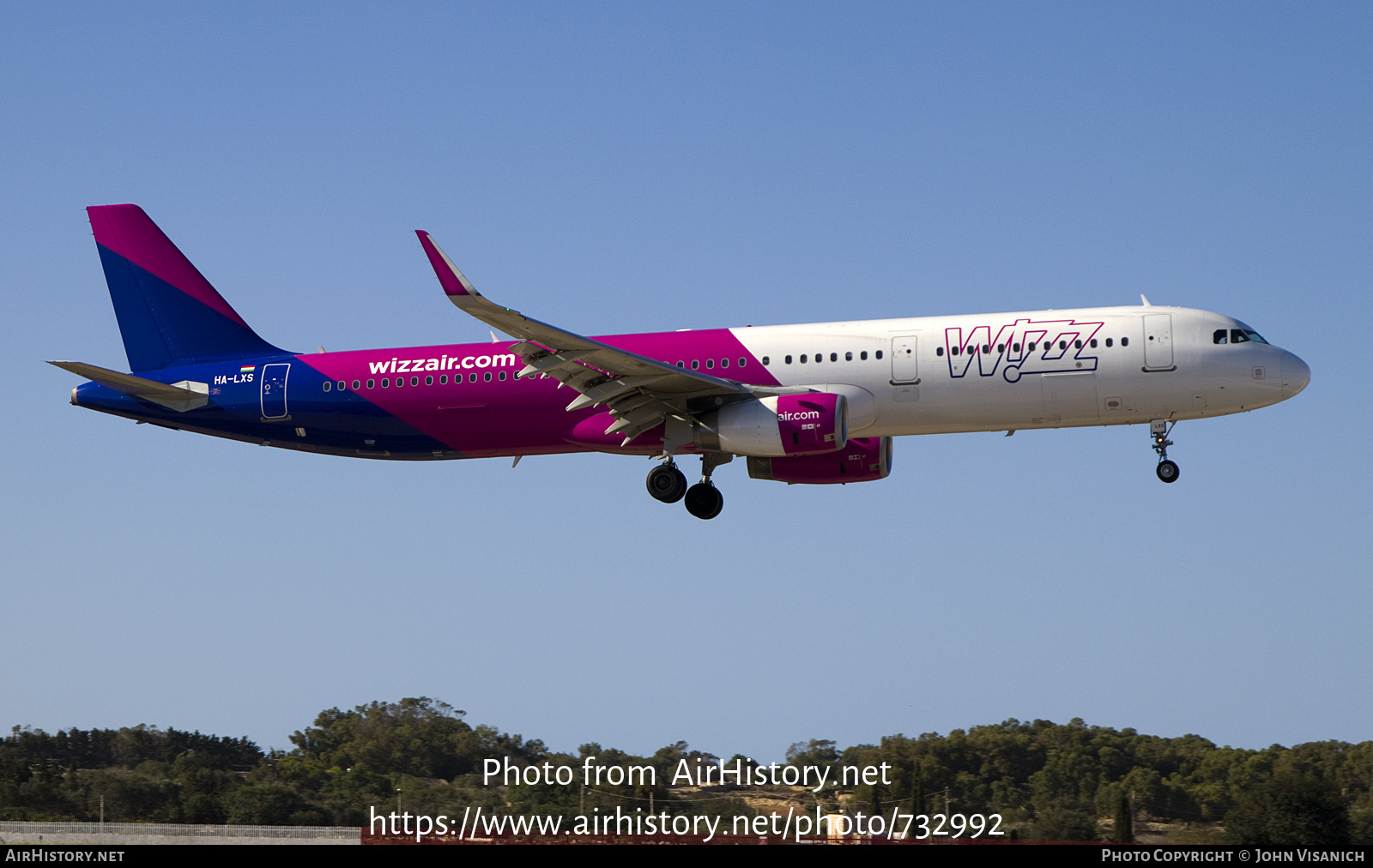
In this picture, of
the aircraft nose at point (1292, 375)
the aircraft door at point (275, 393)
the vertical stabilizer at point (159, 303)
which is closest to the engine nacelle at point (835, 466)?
the aircraft nose at point (1292, 375)

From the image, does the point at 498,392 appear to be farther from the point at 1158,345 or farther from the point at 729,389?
the point at 1158,345

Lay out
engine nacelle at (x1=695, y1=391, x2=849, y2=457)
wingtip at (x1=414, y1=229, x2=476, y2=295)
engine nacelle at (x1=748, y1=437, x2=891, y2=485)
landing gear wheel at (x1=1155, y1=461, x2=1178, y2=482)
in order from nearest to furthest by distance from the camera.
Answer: wingtip at (x1=414, y1=229, x2=476, y2=295), engine nacelle at (x1=695, y1=391, x2=849, y2=457), landing gear wheel at (x1=1155, y1=461, x2=1178, y2=482), engine nacelle at (x1=748, y1=437, x2=891, y2=485)

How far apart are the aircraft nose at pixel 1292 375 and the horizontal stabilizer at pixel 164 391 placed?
1073 inches

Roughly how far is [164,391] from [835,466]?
1799 centimetres

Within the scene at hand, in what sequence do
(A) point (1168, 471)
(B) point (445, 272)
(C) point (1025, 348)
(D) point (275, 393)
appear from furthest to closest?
(D) point (275, 393)
(A) point (1168, 471)
(C) point (1025, 348)
(B) point (445, 272)

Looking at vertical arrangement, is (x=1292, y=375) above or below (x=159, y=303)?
below

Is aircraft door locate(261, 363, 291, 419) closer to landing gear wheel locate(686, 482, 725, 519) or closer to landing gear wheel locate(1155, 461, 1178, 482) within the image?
landing gear wheel locate(686, 482, 725, 519)

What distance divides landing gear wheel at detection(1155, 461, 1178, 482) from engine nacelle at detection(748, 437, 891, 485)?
24.0 feet

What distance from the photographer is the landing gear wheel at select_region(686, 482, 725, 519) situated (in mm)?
38938

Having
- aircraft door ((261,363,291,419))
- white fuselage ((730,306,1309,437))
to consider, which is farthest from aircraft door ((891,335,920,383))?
aircraft door ((261,363,291,419))

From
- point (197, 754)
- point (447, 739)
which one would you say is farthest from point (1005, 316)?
point (197, 754)

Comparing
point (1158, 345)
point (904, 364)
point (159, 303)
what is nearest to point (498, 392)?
point (904, 364)

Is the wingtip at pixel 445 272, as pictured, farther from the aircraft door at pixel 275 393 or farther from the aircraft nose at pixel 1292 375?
the aircraft nose at pixel 1292 375

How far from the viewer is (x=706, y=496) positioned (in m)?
38.9
